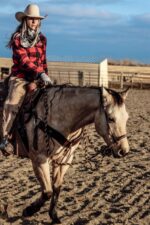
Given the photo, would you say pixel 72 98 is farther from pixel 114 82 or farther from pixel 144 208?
pixel 114 82

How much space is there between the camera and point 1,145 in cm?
597

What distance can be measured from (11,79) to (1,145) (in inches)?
32.0

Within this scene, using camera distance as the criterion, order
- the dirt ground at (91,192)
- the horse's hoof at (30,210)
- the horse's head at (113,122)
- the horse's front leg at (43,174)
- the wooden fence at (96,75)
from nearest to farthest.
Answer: the horse's head at (113,122), the horse's front leg at (43,174), the horse's hoof at (30,210), the dirt ground at (91,192), the wooden fence at (96,75)

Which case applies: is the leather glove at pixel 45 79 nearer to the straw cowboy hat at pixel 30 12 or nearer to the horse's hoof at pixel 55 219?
the straw cowboy hat at pixel 30 12

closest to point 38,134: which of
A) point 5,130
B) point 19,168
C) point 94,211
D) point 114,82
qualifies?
point 5,130

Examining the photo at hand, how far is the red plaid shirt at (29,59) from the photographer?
19.0 ft

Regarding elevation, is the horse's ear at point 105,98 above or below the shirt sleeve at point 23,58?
below

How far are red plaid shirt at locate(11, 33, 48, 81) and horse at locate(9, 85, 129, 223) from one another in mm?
320

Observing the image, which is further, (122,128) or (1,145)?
(1,145)

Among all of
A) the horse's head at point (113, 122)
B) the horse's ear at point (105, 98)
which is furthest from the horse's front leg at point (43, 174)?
the horse's ear at point (105, 98)

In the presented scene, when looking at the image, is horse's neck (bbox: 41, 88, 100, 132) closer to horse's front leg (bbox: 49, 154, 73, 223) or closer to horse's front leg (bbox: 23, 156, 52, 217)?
horse's front leg (bbox: 23, 156, 52, 217)

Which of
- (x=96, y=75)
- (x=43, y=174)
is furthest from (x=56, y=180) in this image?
(x=96, y=75)

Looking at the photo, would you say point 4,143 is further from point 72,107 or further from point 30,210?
point 72,107

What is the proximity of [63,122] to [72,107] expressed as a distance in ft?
0.68
